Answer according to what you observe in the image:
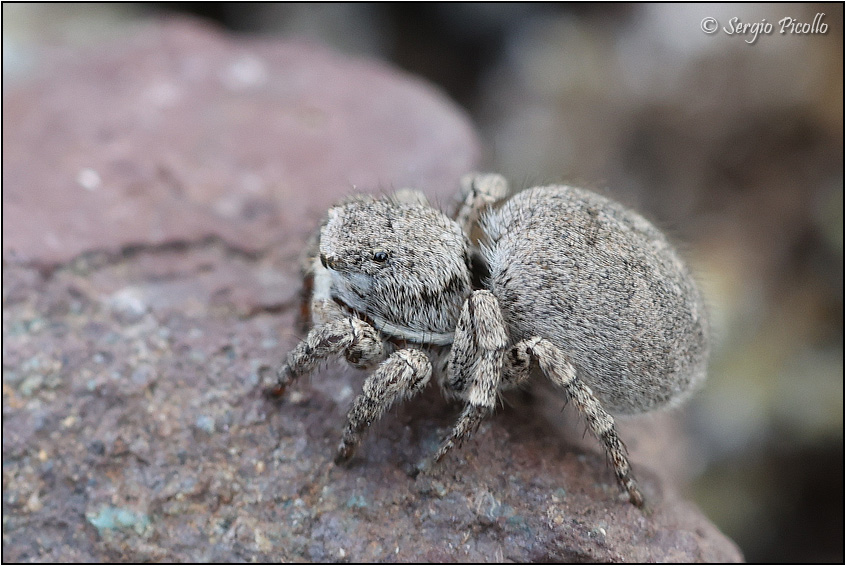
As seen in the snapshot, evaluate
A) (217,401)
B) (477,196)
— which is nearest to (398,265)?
(477,196)

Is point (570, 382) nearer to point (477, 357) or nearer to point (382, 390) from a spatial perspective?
point (477, 357)

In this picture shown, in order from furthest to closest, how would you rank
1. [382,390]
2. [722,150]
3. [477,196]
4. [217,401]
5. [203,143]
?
[722,150], [203,143], [477,196], [217,401], [382,390]

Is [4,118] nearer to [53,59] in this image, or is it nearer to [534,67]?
[53,59]

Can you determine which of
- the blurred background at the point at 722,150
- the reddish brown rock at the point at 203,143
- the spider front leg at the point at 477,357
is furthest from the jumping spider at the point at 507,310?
the blurred background at the point at 722,150

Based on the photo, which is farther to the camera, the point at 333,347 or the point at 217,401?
the point at 217,401

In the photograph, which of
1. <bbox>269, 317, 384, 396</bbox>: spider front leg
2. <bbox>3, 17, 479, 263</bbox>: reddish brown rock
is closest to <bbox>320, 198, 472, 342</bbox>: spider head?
<bbox>269, 317, 384, 396</bbox>: spider front leg

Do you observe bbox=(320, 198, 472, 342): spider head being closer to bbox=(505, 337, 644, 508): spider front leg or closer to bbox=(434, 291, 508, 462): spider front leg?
bbox=(434, 291, 508, 462): spider front leg
